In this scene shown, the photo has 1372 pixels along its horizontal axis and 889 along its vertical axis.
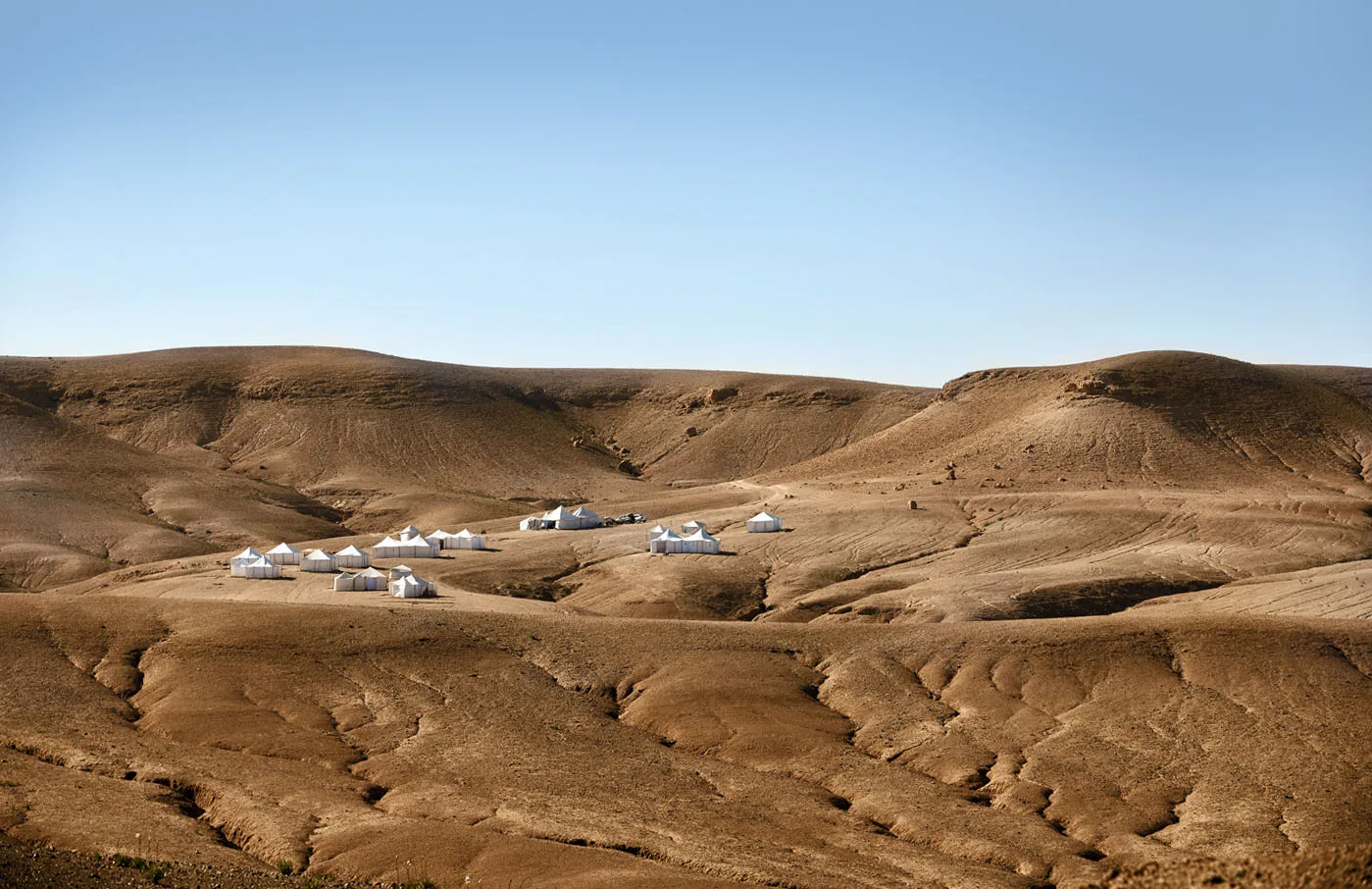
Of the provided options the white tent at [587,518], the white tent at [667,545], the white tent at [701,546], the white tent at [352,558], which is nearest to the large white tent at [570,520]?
the white tent at [587,518]

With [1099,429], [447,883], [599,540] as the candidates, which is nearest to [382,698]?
[447,883]

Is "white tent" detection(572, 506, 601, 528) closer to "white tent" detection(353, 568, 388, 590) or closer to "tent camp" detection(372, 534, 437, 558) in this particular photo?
"tent camp" detection(372, 534, 437, 558)

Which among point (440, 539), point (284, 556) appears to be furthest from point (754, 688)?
point (440, 539)

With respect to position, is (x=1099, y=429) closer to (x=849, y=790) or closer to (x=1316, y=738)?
(x=1316, y=738)

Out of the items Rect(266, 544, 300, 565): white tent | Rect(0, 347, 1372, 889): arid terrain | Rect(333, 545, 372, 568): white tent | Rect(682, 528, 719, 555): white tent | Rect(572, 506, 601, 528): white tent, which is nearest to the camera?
Rect(0, 347, 1372, 889): arid terrain

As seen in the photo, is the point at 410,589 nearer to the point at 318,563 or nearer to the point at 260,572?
the point at 260,572

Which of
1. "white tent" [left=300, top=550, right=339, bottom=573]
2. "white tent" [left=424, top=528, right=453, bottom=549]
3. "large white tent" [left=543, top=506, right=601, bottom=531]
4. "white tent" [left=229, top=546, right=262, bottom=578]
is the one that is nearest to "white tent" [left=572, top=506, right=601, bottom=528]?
"large white tent" [left=543, top=506, right=601, bottom=531]

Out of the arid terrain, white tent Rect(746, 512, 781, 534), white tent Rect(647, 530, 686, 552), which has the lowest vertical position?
the arid terrain

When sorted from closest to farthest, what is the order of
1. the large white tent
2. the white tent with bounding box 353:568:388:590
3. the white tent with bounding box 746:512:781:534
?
the white tent with bounding box 353:568:388:590
the white tent with bounding box 746:512:781:534
the large white tent
